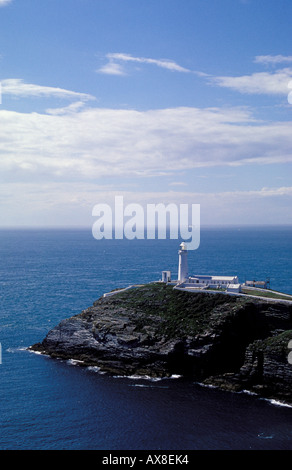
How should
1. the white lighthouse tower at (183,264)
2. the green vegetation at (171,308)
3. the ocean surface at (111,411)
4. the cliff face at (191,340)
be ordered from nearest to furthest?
the ocean surface at (111,411) → the cliff face at (191,340) → the green vegetation at (171,308) → the white lighthouse tower at (183,264)

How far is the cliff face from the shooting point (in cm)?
4647

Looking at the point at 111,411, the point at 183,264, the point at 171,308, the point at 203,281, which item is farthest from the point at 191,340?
the point at 183,264

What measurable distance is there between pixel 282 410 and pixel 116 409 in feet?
53.0

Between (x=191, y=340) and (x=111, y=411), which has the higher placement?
(x=191, y=340)

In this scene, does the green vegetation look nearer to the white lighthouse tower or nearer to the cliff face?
the cliff face

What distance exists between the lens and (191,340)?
164 feet

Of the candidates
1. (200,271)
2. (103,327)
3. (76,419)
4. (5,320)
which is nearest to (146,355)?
(103,327)

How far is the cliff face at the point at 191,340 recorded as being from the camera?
46.5 m

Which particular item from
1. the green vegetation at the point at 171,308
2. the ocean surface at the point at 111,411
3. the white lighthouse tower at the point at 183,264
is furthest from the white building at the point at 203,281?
the ocean surface at the point at 111,411

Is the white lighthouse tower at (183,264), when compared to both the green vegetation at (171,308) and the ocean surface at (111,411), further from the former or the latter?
the ocean surface at (111,411)

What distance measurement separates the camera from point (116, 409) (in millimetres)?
40844

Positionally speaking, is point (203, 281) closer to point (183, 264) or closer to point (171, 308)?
point (183, 264)
